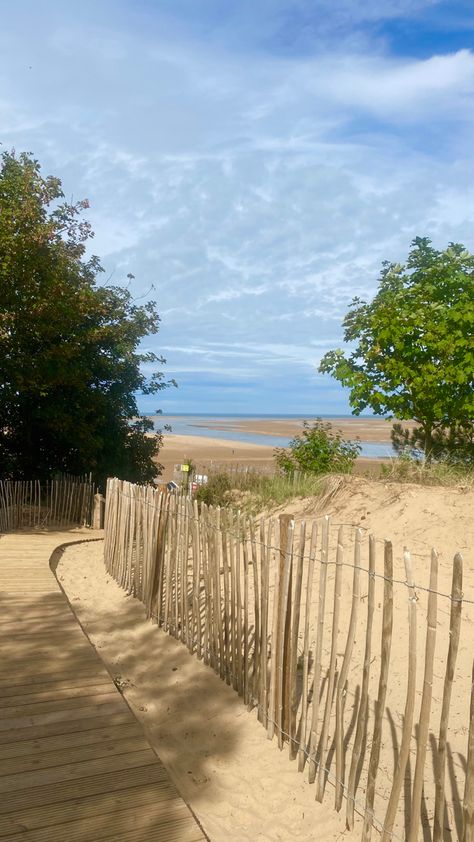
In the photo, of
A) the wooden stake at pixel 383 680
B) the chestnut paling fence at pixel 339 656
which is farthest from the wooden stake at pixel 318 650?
the wooden stake at pixel 383 680

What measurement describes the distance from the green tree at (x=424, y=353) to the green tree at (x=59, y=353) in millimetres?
6099

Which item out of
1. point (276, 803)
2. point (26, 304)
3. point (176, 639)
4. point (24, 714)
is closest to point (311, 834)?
point (276, 803)

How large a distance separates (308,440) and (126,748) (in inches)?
431

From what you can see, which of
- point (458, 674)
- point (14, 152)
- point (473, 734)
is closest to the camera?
point (473, 734)

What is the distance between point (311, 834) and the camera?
339cm

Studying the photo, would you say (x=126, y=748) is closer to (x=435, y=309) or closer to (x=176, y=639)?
(x=176, y=639)

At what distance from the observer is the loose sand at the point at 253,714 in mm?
3605

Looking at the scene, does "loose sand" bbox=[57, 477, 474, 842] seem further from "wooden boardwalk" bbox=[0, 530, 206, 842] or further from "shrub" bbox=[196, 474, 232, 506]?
"shrub" bbox=[196, 474, 232, 506]

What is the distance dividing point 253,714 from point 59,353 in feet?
36.0

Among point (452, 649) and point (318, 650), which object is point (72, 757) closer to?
point (318, 650)

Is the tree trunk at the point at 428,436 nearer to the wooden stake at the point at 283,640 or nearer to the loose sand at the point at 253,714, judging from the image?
the loose sand at the point at 253,714

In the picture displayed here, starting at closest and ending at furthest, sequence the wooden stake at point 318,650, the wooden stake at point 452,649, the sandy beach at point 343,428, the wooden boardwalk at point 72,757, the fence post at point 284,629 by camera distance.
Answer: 1. the wooden stake at point 452,649
2. the wooden boardwalk at point 72,757
3. the wooden stake at point 318,650
4. the fence post at point 284,629
5. the sandy beach at point 343,428

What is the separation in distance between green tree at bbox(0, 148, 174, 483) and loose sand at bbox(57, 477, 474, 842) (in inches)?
283

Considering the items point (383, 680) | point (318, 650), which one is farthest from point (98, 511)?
point (383, 680)
